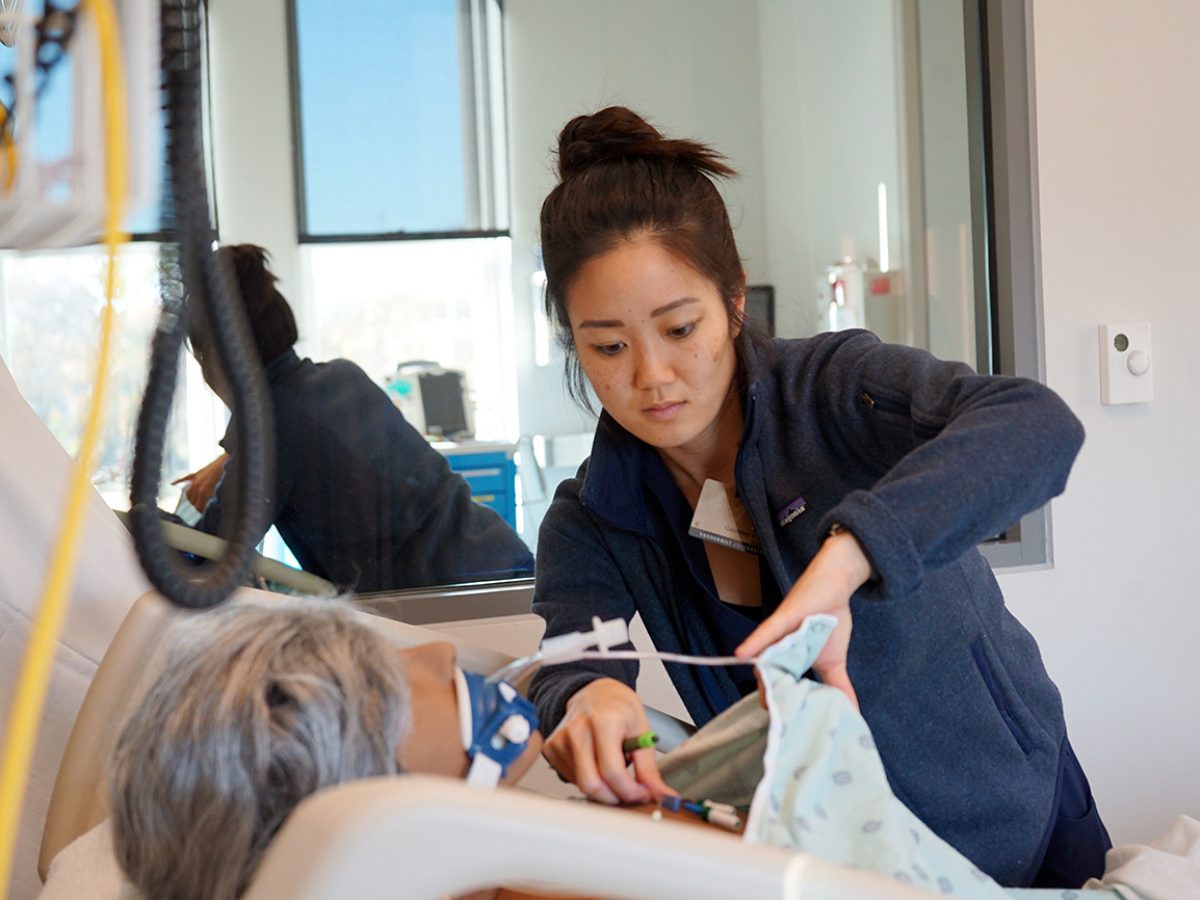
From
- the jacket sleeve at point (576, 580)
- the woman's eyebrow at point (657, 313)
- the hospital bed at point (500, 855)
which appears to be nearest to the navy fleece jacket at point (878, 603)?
the jacket sleeve at point (576, 580)

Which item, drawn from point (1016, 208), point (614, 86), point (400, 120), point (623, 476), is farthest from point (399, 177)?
point (623, 476)

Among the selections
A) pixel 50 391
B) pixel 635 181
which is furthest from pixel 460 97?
pixel 635 181

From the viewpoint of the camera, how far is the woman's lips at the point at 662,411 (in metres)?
1.31

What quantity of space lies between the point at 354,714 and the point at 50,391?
2.03 metres

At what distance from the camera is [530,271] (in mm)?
2650

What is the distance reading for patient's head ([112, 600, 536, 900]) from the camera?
0.90 m

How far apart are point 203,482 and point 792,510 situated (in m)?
1.52

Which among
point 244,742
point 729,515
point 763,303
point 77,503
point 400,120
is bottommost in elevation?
point 244,742

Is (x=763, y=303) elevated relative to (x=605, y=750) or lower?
elevated

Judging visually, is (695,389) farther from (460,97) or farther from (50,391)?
(50,391)

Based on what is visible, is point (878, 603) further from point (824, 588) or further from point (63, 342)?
point (63, 342)

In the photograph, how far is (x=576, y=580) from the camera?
142cm

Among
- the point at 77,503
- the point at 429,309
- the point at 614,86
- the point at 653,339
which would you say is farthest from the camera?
the point at 429,309

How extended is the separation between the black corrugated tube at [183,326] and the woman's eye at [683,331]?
0.70 meters
